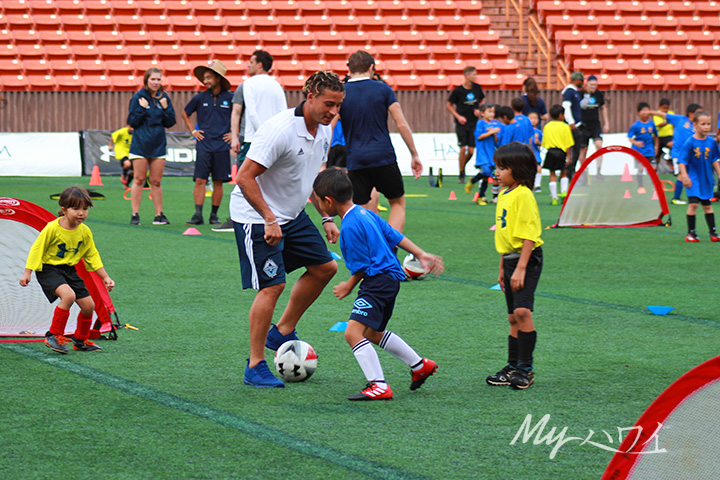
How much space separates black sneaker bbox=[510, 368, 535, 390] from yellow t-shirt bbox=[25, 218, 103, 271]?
2.53 metres

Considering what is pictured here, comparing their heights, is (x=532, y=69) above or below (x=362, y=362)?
above

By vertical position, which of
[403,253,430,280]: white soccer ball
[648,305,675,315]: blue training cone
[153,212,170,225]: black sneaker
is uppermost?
[153,212,170,225]: black sneaker

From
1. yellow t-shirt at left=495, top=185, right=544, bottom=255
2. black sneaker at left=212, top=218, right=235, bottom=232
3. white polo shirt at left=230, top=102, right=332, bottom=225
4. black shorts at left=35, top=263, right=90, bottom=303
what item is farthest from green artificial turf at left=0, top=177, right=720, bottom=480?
black sneaker at left=212, top=218, right=235, bottom=232

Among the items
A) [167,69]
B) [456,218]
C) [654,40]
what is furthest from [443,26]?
[456,218]

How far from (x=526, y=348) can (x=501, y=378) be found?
198 millimetres

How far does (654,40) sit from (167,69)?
A: 1356 centimetres

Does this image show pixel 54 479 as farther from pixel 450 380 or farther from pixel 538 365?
pixel 538 365

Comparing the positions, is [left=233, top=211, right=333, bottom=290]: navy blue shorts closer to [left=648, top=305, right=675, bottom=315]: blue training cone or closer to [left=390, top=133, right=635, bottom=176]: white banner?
[left=648, top=305, right=675, bottom=315]: blue training cone

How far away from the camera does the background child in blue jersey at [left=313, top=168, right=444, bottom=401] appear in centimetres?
474

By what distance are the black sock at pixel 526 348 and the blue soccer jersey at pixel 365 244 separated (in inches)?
28.1

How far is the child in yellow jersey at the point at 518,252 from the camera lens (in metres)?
4.90

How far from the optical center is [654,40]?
28141 millimetres

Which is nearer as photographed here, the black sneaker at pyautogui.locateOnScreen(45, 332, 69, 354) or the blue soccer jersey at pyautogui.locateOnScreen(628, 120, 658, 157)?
the black sneaker at pyautogui.locateOnScreen(45, 332, 69, 354)

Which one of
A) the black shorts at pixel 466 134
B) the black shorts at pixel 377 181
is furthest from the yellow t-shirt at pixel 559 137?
the black shorts at pixel 377 181
